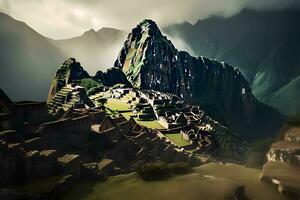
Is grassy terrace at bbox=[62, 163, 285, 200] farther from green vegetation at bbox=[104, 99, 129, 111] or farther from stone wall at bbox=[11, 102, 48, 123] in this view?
green vegetation at bbox=[104, 99, 129, 111]

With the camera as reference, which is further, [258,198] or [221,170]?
[221,170]

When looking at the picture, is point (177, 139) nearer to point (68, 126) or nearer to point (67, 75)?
point (68, 126)

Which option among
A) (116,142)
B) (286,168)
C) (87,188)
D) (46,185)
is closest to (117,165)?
(116,142)

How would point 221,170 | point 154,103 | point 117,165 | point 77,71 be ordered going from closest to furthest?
point 221,170
point 117,165
point 154,103
point 77,71

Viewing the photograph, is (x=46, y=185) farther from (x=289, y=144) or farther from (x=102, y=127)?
(x=289, y=144)

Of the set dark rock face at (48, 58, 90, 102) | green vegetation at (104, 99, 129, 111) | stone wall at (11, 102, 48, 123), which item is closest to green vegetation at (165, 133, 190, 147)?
green vegetation at (104, 99, 129, 111)

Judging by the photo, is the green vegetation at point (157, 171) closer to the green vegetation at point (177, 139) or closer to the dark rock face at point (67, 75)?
the green vegetation at point (177, 139)

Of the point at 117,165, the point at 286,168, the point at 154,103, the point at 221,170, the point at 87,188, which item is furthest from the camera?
the point at 154,103
